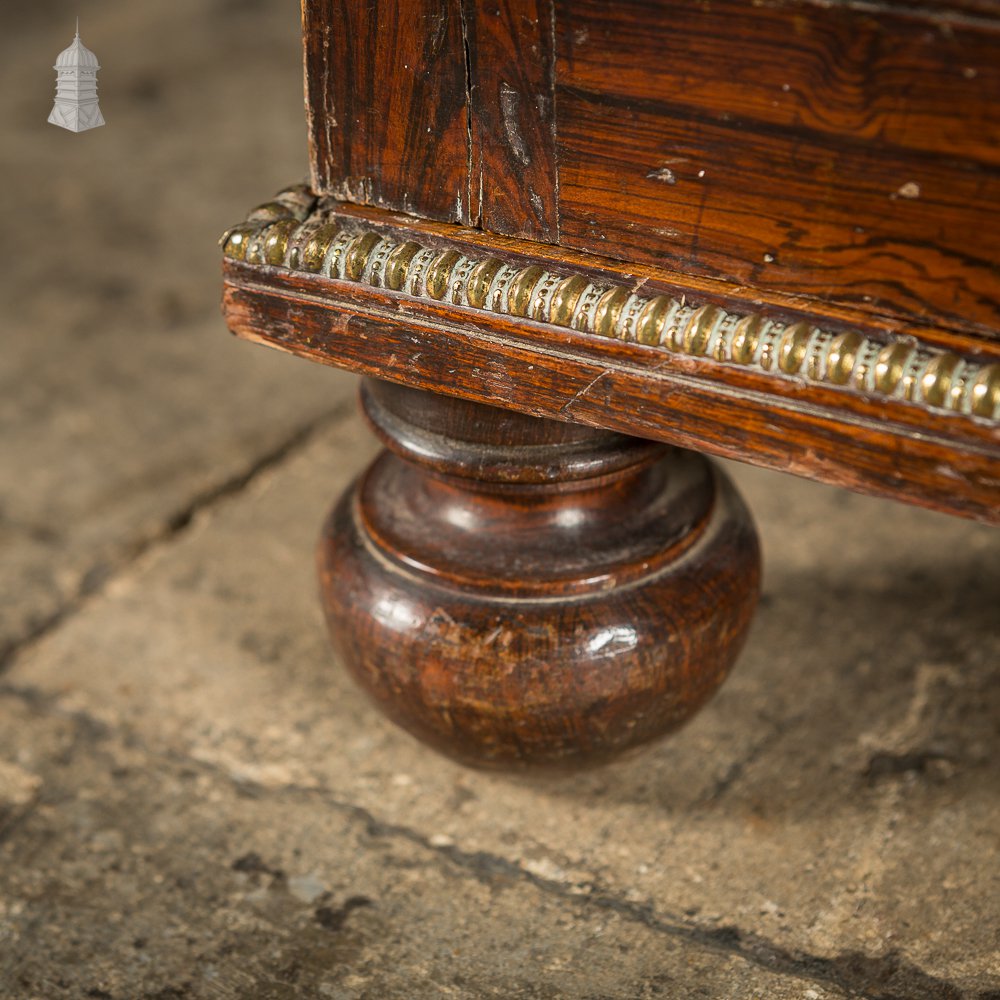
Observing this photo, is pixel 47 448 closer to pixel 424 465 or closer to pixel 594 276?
pixel 424 465

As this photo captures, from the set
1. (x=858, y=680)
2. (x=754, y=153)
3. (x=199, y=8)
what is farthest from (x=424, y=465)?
(x=199, y=8)

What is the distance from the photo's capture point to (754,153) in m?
0.97

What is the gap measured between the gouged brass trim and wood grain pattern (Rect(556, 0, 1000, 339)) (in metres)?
0.04

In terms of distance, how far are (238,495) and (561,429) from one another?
3.13 ft

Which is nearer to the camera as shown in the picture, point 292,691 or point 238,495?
point 292,691

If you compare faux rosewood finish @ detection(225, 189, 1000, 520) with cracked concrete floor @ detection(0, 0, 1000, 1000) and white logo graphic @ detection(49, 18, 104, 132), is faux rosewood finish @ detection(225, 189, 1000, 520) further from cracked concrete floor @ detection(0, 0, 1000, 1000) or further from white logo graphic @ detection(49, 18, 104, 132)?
cracked concrete floor @ detection(0, 0, 1000, 1000)

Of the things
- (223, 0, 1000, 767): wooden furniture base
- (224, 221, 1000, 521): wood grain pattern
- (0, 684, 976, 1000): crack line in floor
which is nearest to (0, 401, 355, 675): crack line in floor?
(0, 684, 976, 1000): crack line in floor

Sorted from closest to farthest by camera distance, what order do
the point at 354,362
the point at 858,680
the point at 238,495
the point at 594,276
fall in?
the point at 594,276 < the point at 354,362 < the point at 858,680 < the point at 238,495

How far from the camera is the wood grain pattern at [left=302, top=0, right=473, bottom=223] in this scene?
41.8 inches

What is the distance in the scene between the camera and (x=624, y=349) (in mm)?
1040

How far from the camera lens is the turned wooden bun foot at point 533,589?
1.24m

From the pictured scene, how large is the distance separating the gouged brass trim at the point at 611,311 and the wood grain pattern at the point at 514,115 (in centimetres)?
4

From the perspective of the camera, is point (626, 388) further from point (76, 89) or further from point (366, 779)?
point (366, 779)

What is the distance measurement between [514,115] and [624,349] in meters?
0.21
